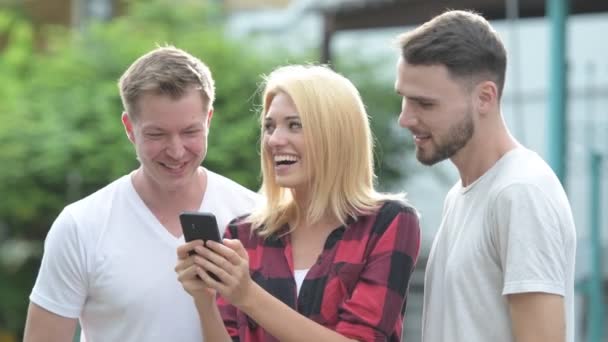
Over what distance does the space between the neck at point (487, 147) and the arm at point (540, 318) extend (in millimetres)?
380

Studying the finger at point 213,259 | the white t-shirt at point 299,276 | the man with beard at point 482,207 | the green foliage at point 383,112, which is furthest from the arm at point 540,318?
the green foliage at point 383,112

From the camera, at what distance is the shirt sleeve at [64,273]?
11.2ft

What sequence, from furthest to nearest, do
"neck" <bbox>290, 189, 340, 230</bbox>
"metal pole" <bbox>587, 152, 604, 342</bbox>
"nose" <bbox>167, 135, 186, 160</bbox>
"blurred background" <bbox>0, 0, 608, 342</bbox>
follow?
"blurred background" <bbox>0, 0, 608, 342</bbox> → "metal pole" <bbox>587, 152, 604, 342</bbox> → "nose" <bbox>167, 135, 186, 160</bbox> → "neck" <bbox>290, 189, 340, 230</bbox>

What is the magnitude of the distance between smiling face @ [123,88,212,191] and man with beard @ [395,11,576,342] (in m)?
0.69

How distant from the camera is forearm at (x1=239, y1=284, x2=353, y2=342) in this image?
116 inches

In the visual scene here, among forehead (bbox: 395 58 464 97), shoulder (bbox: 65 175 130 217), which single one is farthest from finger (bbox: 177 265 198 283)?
forehead (bbox: 395 58 464 97)

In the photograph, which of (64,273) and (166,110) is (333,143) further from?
(64,273)

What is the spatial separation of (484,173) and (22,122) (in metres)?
10.3

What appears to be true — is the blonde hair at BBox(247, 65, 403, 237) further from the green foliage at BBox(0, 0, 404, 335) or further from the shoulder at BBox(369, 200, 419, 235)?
the green foliage at BBox(0, 0, 404, 335)

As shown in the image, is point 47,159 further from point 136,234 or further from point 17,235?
point 136,234

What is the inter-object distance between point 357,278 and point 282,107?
51 cm

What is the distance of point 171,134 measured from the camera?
3.35 metres

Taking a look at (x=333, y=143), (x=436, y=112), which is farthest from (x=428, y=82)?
(x=333, y=143)

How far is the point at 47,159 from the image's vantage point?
12414mm
